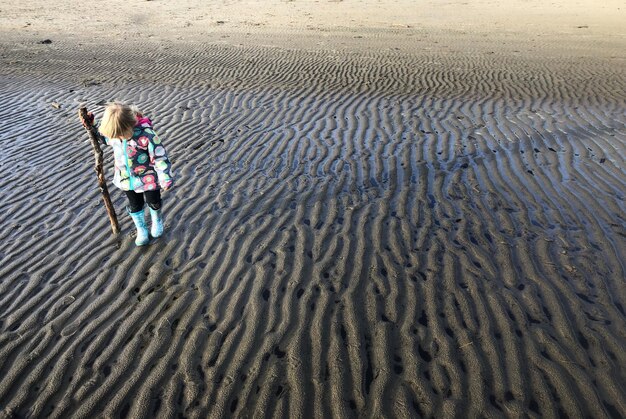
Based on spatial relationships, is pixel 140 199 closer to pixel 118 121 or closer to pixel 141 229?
pixel 141 229

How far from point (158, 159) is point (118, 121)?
0.55 metres

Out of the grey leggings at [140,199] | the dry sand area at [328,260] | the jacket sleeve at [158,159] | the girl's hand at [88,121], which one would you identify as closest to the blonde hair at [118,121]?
the jacket sleeve at [158,159]

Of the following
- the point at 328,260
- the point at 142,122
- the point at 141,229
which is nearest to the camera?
the point at 142,122

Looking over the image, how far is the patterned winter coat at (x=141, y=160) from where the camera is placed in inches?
178

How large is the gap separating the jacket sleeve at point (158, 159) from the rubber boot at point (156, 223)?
1.49ft

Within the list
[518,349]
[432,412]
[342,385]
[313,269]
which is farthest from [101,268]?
[518,349]

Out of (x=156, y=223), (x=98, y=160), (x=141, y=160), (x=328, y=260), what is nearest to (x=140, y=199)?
(x=156, y=223)

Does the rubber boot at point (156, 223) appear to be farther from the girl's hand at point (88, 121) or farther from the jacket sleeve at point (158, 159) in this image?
the girl's hand at point (88, 121)

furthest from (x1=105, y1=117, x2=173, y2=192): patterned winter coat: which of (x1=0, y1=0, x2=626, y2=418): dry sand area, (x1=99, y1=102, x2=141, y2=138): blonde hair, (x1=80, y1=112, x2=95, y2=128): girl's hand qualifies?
(x1=0, y1=0, x2=626, y2=418): dry sand area

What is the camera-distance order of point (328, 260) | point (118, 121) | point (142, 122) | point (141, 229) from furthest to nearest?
point (141, 229) < point (328, 260) < point (142, 122) < point (118, 121)

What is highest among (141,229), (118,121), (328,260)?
(118,121)

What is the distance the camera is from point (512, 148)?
759cm

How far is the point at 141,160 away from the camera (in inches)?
183

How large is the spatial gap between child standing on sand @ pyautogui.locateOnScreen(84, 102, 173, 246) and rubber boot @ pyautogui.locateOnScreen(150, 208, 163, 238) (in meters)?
0.01
